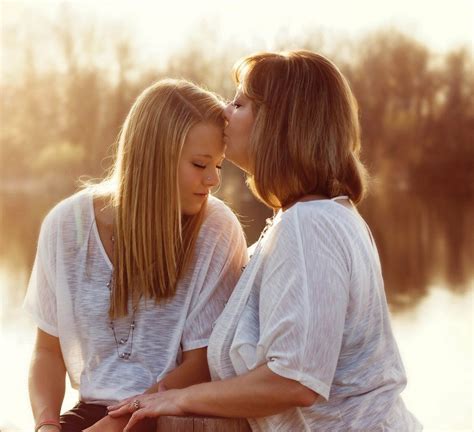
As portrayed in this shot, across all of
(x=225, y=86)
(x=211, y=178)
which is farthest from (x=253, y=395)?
(x=225, y=86)

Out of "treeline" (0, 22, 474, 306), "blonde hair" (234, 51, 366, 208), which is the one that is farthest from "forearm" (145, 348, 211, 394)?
"treeline" (0, 22, 474, 306)

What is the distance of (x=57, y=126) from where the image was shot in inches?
603

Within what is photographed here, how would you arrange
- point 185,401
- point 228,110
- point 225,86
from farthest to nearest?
1. point 225,86
2. point 228,110
3. point 185,401

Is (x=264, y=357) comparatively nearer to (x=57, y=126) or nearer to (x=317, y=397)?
(x=317, y=397)

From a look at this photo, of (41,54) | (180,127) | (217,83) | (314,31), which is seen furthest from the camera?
(41,54)

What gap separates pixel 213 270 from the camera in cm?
249

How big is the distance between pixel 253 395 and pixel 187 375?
397 millimetres

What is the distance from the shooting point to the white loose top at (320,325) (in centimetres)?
201

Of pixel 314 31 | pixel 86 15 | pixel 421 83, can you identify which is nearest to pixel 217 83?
pixel 314 31

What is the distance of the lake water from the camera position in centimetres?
629

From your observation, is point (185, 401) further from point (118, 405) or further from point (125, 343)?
point (125, 343)

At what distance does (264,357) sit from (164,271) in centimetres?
49

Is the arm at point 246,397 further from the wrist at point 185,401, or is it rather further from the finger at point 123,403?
the finger at point 123,403

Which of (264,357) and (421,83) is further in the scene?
(421,83)
